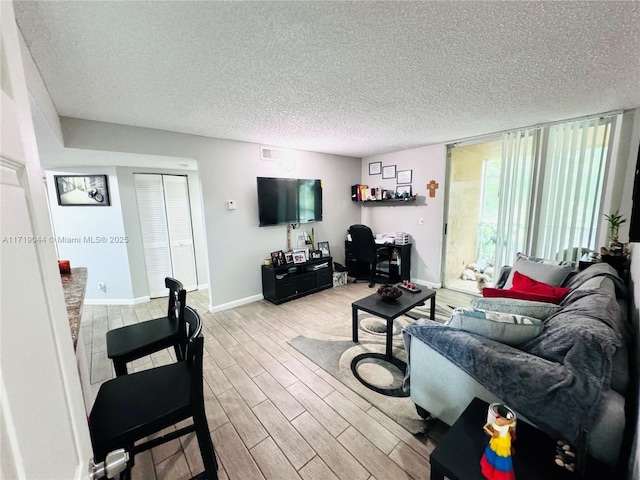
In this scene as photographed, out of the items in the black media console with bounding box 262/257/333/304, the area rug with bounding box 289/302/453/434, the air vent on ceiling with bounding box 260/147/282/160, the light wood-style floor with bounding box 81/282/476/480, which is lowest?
the light wood-style floor with bounding box 81/282/476/480

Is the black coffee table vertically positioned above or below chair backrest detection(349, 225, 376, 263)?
below

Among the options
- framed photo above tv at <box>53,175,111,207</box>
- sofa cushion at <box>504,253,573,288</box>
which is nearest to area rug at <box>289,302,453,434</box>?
sofa cushion at <box>504,253,573,288</box>

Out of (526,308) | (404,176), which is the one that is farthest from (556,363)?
(404,176)

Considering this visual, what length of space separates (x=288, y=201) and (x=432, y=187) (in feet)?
7.55

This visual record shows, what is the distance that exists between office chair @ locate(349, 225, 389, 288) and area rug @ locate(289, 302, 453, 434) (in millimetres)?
1264

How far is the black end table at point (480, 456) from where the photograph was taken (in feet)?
3.08

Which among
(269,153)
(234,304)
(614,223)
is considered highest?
(269,153)

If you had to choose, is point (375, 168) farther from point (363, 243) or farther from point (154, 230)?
point (154, 230)

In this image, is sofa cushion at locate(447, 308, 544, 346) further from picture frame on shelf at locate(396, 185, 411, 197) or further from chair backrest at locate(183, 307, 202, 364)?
picture frame on shelf at locate(396, 185, 411, 197)

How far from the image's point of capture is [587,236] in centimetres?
294

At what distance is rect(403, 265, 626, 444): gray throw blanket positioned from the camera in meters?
1.04

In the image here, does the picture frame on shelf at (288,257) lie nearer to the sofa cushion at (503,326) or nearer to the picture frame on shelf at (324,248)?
the picture frame on shelf at (324,248)

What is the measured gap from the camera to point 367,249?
437cm

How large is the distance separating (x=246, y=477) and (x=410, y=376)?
3.64ft
